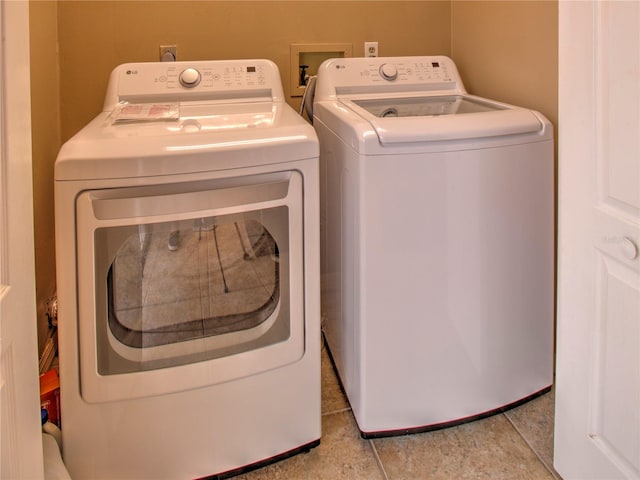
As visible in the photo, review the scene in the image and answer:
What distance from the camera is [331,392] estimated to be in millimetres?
1785

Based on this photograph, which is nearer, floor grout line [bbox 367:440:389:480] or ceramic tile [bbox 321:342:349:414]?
floor grout line [bbox 367:440:389:480]

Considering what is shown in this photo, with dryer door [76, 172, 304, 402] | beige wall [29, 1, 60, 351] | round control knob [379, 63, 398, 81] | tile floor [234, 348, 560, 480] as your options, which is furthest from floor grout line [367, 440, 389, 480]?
round control knob [379, 63, 398, 81]

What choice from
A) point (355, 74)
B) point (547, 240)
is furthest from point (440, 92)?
point (547, 240)

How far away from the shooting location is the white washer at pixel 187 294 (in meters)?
1.19

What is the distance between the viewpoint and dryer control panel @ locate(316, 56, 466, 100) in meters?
1.90

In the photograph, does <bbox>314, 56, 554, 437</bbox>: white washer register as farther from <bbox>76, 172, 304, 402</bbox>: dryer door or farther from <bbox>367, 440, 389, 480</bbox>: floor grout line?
<bbox>76, 172, 304, 402</bbox>: dryer door

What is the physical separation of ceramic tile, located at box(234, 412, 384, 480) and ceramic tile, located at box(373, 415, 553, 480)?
0.04m

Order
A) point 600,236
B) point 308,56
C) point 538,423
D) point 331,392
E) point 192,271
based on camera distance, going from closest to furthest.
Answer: point 600,236, point 192,271, point 538,423, point 331,392, point 308,56

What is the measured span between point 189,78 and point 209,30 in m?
0.34

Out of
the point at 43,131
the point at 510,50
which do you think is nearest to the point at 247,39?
the point at 43,131

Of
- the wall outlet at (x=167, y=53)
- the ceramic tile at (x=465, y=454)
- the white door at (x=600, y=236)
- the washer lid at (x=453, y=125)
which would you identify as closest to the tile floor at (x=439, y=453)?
the ceramic tile at (x=465, y=454)

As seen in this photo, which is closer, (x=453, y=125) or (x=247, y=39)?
(x=453, y=125)

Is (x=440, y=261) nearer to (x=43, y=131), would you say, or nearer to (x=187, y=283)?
(x=187, y=283)

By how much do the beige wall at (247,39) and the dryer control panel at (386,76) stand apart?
0.16 m
